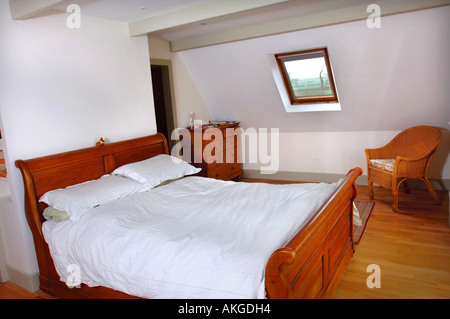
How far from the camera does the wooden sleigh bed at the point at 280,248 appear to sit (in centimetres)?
165

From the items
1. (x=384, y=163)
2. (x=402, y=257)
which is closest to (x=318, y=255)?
(x=402, y=257)

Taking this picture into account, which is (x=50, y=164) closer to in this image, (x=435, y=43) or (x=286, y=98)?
(x=286, y=98)

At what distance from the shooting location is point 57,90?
117 inches

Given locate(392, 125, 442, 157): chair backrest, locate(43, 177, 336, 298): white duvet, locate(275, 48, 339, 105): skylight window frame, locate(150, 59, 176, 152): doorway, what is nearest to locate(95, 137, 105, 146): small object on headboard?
locate(43, 177, 336, 298): white duvet

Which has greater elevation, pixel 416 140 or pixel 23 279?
pixel 416 140

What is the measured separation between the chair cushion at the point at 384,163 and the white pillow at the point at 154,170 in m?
2.26

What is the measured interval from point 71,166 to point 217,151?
2.31 meters

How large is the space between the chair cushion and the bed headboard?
2619mm

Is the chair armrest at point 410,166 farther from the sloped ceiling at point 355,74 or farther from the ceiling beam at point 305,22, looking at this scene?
the ceiling beam at point 305,22

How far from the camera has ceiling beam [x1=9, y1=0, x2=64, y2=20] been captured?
7.97ft

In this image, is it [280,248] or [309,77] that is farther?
[309,77]

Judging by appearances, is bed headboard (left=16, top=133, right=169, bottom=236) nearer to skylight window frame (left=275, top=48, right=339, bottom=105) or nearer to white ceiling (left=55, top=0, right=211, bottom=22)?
white ceiling (left=55, top=0, right=211, bottom=22)

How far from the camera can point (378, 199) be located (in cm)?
436

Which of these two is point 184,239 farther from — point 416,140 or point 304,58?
point 416,140
